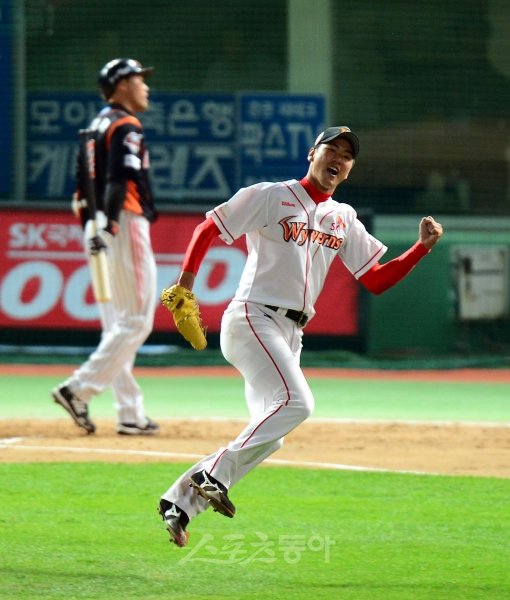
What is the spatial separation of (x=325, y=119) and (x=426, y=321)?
2800mm

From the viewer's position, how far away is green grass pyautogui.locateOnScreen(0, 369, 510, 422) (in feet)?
35.6

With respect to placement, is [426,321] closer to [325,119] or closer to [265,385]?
[325,119]

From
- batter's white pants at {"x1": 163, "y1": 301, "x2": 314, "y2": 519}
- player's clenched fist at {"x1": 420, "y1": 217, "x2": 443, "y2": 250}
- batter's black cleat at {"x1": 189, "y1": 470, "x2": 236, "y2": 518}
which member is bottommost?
batter's black cleat at {"x1": 189, "y1": 470, "x2": 236, "y2": 518}

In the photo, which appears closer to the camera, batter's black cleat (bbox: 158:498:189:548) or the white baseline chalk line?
batter's black cleat (bbox: 158:498:189:548)

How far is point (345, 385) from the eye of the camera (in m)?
13.0

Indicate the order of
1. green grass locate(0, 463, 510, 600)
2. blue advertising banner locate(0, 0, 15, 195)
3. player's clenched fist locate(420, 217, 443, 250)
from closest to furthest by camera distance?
green grass locate(0, 463, 510, 600) < player's clenched fist locate(420, 217, 443, 250) < blue advertising banner locate(0, 0, 15, 195)

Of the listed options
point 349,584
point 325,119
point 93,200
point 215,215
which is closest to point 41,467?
point 93,200

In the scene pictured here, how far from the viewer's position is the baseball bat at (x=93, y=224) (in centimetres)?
916

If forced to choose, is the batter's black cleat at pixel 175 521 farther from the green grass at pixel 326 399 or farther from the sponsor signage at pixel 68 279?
the sponsor signage at pixel 68 279

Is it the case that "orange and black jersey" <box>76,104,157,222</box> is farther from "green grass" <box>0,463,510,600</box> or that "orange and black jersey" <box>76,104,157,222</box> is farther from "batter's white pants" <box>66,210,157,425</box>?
"green grass" <box>0,463,510,600</box>

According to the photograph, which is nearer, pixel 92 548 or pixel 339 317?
pixel 92 548

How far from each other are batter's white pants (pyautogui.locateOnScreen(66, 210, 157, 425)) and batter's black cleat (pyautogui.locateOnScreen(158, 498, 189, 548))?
3.56m

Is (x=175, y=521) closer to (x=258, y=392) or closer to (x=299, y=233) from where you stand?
(x=258, y=392)

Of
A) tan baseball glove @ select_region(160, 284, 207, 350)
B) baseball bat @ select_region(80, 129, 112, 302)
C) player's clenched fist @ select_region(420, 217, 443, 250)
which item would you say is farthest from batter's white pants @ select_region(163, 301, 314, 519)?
baseball bat @ select_region(80, 129, 112, 302)
